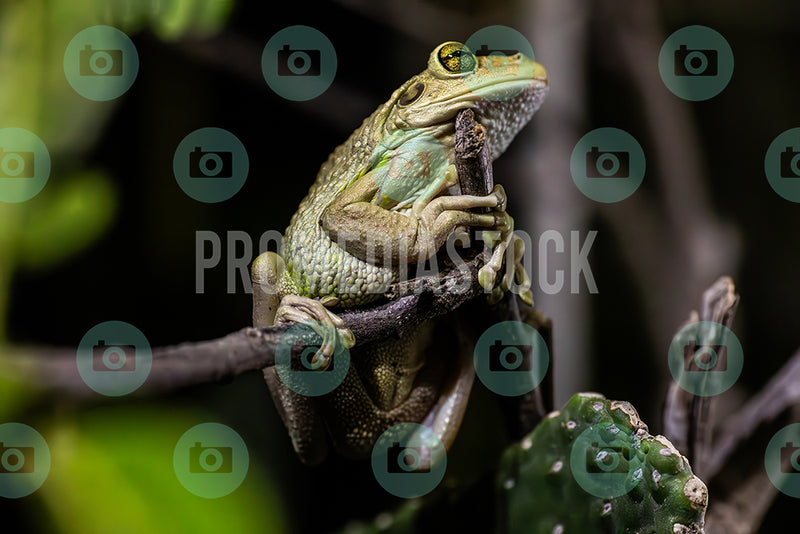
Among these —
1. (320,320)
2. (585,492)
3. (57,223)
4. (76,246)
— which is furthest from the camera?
(76,246)

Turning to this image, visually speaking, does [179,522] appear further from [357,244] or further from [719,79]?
[719,79]

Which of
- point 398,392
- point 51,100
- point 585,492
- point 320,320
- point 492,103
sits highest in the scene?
point 51,100

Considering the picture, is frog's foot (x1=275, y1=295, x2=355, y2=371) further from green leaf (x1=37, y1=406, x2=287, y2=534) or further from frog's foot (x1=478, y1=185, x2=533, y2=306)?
green leaf (x1=37, y1=406, x2=287, y2=534)

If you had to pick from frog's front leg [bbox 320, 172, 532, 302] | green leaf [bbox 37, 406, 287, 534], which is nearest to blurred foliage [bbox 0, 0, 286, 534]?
green leaf [bbox 37, 406, 287, 534]

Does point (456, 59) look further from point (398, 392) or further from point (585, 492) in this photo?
point (585, 492)

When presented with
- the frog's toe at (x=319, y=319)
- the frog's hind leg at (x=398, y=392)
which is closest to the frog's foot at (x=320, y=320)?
the frog's toe at (x=319, y=319)

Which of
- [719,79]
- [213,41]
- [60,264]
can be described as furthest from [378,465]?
[719,79]

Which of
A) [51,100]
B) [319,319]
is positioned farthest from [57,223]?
[319,319]

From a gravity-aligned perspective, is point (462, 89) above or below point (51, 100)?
below
